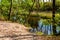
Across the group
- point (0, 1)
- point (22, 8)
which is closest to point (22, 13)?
point (22, 8)

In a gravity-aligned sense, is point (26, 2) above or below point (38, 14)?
above

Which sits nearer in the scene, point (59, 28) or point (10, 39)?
point (10, 39)

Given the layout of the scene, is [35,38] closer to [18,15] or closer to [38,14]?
[18,15]

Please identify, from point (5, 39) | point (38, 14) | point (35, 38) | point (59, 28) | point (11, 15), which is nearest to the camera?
point (5, 39)

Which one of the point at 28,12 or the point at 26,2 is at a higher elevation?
the point at 26,2

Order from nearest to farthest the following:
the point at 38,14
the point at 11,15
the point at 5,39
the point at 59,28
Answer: the point at 5,39
the point at 59,28
the point at 11,15
the point at 38,14

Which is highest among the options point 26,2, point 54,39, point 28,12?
point 26,2

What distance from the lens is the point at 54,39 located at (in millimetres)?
8562

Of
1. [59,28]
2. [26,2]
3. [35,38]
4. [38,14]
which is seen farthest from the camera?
[38,14]

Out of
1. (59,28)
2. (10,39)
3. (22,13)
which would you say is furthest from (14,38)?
(22,13)

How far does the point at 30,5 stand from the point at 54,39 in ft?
14.8

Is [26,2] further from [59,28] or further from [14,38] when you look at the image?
[14,38]

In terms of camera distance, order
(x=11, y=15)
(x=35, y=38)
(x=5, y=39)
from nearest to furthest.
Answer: (x=5, y=39) < (x=35, y=38) < (x=11, y=15)

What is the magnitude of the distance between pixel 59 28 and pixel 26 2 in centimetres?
406
